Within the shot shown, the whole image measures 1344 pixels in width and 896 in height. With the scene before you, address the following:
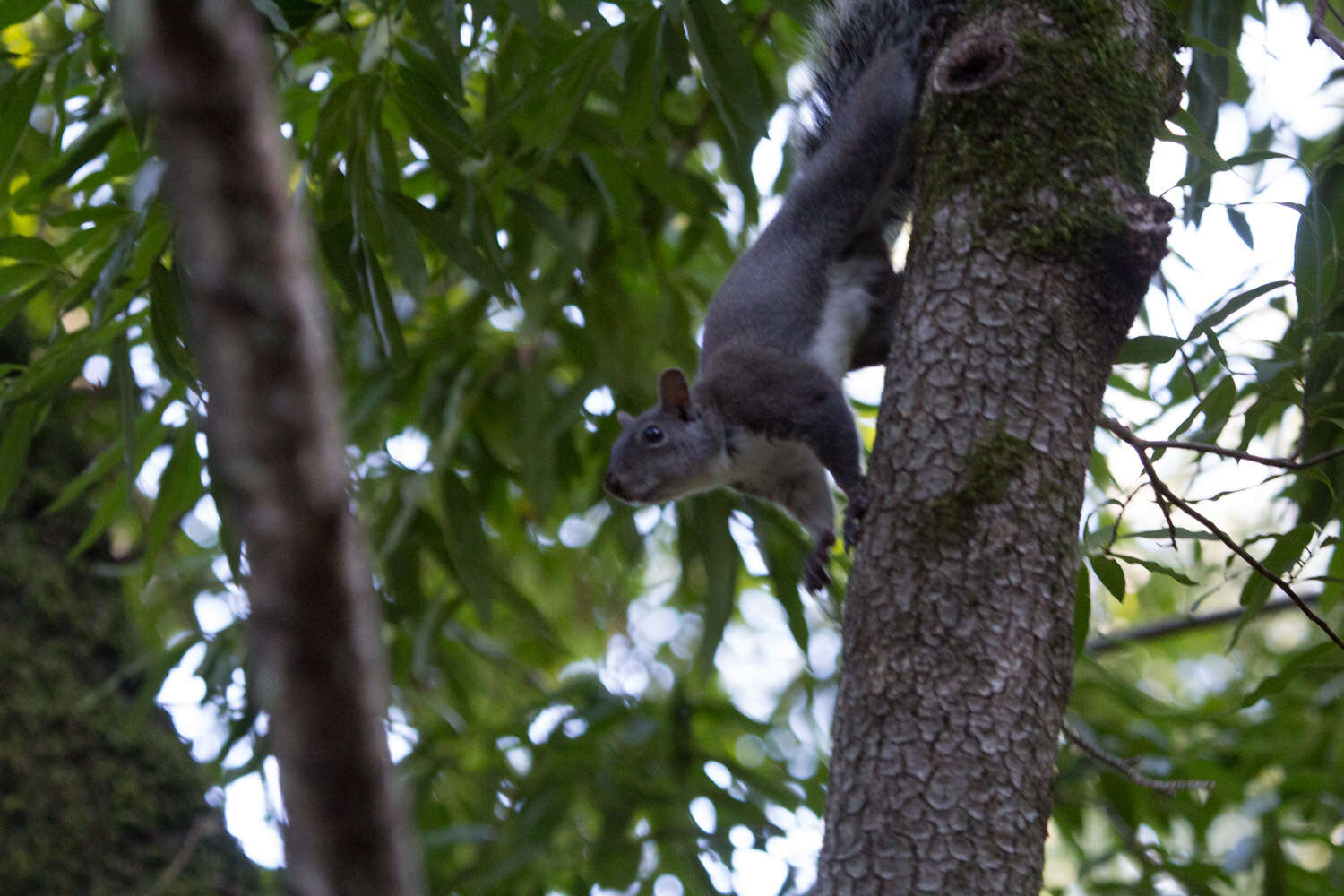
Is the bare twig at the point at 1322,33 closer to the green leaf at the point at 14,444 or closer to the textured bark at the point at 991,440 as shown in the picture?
the textured bark at the point at 991,440

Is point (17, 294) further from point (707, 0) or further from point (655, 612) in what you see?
point (655, 612)

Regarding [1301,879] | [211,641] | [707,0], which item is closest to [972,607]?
[707,0]

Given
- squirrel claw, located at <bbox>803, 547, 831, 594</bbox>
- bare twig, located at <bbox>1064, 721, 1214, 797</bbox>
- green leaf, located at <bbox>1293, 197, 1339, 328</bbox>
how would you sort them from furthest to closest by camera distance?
1. squirrel claw, located at <bbox>803, 547, 831, 594</bbox>
2. green leaf, located at <bbox>1293, 197, 1339, 328</bbox>
3. bare twig, located at <bbox>1064, 721, 1214, 797</bbox>

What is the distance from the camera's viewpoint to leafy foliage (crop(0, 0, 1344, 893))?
2.02 m

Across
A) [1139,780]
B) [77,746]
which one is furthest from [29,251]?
[1139,780]

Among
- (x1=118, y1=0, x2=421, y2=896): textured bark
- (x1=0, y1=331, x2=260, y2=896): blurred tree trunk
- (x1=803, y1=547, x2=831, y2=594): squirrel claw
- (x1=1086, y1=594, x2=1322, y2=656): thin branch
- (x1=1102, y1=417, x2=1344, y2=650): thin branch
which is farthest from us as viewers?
(x1=1086, y1=594, x2=1322, y2=656): thin branch

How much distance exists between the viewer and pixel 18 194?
2270mm

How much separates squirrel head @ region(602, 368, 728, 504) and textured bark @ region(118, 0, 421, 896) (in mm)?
2176

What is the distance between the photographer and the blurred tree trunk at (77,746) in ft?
8.79

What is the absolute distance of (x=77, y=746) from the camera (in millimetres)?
2809

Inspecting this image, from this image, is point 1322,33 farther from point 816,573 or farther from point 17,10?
point 17,10

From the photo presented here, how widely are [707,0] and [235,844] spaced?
7.09 ft

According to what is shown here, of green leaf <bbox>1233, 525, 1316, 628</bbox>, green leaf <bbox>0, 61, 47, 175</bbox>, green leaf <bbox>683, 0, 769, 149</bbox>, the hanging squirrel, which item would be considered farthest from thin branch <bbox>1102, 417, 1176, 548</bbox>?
green leaf <bbox>0, 61, 47, 175</bbox>

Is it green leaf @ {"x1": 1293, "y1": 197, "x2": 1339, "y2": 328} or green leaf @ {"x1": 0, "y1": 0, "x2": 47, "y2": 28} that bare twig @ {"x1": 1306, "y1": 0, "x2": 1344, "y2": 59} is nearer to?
green leaf @ {"x1": 1293, "y1": 197, "x2": 1339, "y2": 328}
